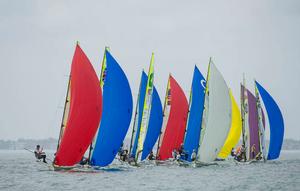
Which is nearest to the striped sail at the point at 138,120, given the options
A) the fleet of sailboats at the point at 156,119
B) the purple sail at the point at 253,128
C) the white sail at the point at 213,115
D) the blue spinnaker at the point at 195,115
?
the fleet of sailboats at the point at 156,119

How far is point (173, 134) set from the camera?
2414 inches

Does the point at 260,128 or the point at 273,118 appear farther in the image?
the point at 260,128

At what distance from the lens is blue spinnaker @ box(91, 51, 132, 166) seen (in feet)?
155

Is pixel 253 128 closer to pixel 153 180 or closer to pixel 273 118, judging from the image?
pixel 273 118

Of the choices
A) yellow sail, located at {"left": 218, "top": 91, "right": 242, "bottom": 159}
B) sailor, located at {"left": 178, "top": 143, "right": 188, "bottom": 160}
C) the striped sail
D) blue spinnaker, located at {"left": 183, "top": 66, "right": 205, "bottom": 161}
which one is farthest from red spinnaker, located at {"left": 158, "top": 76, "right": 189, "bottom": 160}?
yellow sail, located at {"left": 218, "top": 91, "right": 242, "bottom": 159}

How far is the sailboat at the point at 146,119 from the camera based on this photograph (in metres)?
55.7

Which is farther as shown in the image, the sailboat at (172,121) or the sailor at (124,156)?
the sailboat at (172,121)

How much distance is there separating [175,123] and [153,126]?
2.43 m

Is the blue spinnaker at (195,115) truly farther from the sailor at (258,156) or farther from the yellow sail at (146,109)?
the sailor at (258,156)

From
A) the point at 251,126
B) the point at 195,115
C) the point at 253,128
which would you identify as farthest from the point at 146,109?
the point at 253,128

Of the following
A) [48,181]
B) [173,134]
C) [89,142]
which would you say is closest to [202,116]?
[173,134]

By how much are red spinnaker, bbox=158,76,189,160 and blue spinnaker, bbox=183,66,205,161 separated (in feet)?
9.86

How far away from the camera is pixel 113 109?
1871 inches

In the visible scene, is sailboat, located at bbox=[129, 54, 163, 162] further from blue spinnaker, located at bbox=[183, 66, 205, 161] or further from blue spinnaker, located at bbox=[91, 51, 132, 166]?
blue spinnaker, located at bbox=[91, 51, 132, 166]
